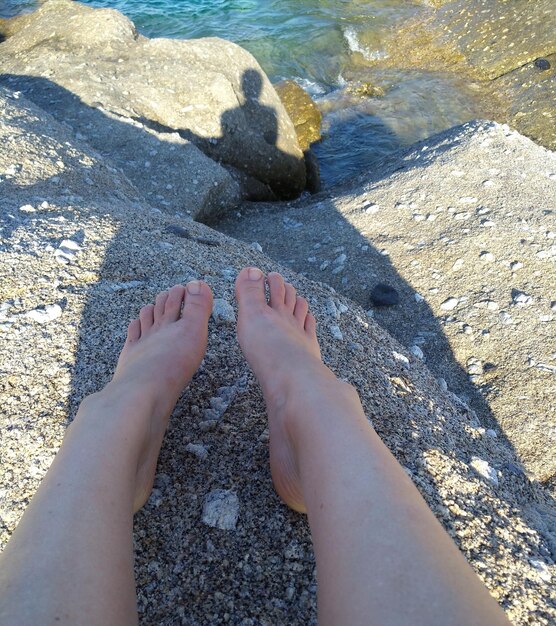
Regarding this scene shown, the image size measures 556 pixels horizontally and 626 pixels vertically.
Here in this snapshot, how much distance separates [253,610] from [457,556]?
1.61 ft

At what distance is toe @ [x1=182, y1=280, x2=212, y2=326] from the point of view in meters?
2.00

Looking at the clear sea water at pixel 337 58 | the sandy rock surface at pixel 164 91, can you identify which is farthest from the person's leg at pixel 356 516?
the clear sea water at pixel 337 58

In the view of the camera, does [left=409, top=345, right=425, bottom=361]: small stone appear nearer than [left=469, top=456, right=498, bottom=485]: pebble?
No

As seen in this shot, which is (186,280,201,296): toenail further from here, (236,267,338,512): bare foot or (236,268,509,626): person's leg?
(236,268,509,626): person's leg

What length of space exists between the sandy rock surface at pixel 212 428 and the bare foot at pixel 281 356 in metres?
0.10

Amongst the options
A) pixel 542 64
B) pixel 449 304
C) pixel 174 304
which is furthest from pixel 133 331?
pixel 542 64

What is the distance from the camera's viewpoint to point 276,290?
89.4 inches

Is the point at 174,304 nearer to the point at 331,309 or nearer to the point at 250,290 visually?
the point at 250,290

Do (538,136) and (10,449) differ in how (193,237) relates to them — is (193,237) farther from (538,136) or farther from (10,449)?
(538,136)

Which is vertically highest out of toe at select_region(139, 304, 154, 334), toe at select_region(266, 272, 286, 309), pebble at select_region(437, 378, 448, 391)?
toe at select_region(139, 304, 154, 334)

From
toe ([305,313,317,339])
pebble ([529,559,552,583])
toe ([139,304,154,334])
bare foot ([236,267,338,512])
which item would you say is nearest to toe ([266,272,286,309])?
bare foot ([236,267,338,512])

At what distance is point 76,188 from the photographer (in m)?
3.07

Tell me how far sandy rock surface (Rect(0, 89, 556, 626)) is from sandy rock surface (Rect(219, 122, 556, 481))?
0.34 m

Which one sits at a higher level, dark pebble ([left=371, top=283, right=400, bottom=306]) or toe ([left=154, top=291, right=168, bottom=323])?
Answer: toe ([left=154, top=291, right=168, bottom=323])
